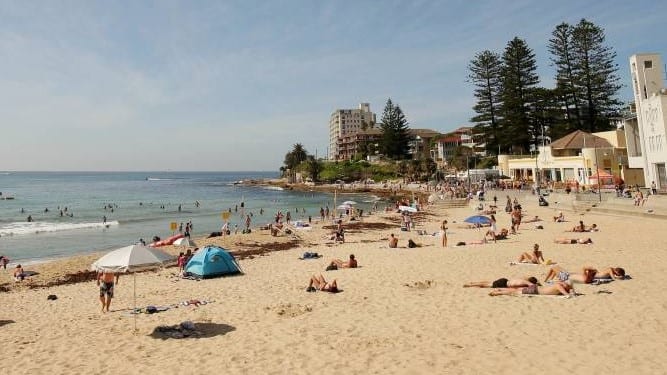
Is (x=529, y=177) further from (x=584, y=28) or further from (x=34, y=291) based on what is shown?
(x=34, y=291)

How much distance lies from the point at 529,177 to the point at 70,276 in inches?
1660

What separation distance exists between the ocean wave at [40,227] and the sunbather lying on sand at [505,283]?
33.3 m

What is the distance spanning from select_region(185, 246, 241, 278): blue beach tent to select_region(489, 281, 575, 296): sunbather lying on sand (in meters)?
8.41

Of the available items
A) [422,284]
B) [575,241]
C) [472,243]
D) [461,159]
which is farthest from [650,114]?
[461,159]

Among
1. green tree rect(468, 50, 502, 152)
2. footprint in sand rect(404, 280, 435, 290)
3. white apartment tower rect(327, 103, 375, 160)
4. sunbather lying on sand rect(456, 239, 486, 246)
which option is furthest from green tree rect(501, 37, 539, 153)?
white apartment tower rect(327, 103, 375, 160)

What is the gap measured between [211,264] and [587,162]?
33497mm

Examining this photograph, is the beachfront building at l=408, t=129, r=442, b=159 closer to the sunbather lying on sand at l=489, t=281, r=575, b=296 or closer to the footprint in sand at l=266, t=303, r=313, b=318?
the sunbather lying on sand at l=489, t=281, r=575, b=296

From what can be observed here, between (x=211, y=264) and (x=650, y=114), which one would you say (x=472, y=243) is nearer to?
(x=211, y=264)

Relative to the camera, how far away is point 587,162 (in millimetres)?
35500

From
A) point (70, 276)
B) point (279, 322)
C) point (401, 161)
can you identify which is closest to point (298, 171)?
point (401, 161)

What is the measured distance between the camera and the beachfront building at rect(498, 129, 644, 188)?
33.8m

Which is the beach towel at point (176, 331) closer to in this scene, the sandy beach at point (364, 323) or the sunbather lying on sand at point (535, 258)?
the sandy beach at point (364, 323)

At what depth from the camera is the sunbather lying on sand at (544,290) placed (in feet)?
31.0

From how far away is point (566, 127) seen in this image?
160 feet
